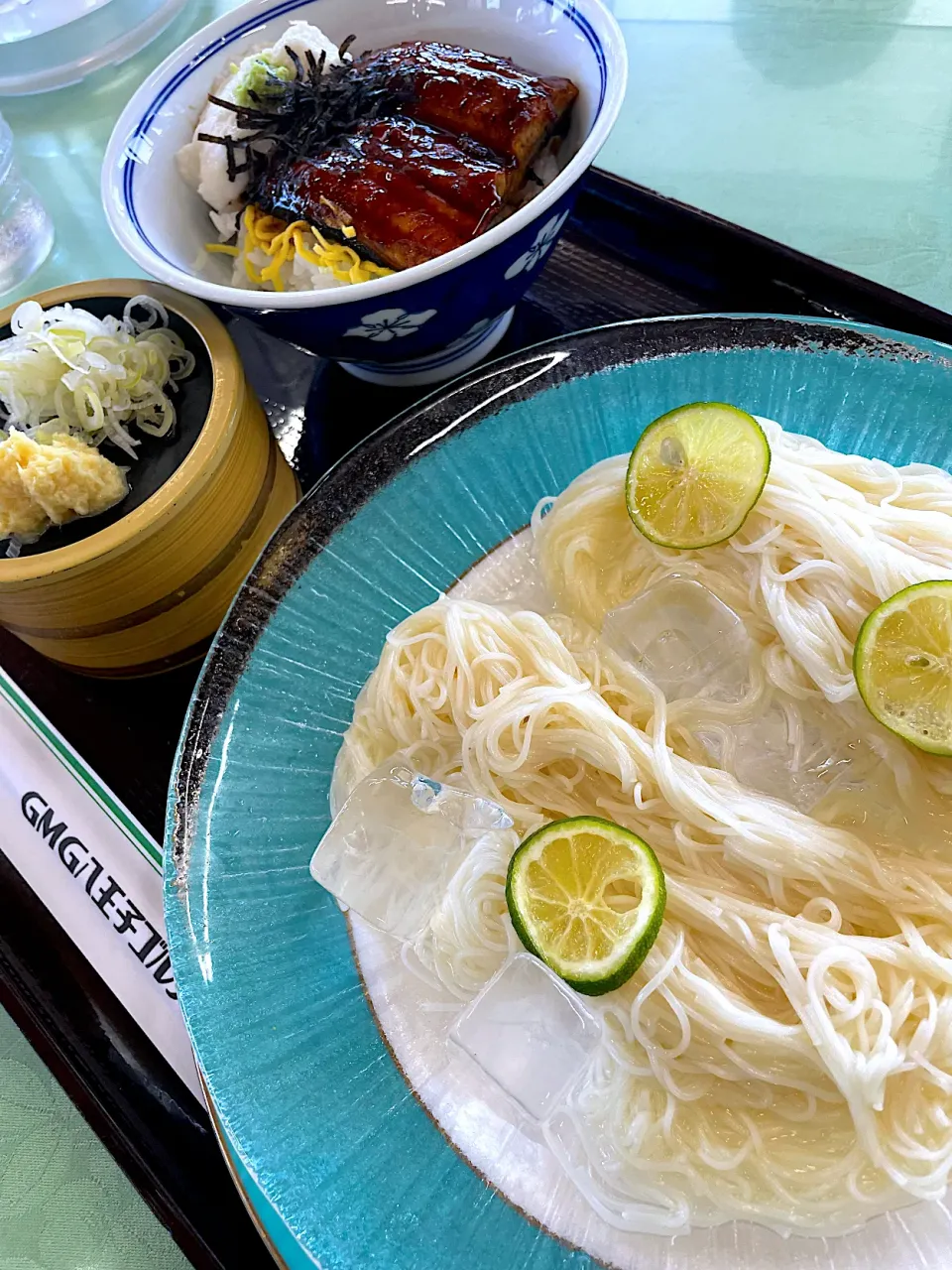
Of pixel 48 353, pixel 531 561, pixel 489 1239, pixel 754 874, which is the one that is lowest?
pixel 489 1239

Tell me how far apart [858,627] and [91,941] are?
1.52 metres

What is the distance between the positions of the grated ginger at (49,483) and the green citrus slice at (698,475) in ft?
3.19

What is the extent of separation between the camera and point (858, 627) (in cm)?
149

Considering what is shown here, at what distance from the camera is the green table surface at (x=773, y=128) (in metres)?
2.44

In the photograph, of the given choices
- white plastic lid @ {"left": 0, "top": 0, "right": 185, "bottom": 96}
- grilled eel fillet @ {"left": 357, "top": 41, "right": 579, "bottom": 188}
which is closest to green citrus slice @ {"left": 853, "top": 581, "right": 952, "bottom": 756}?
grilled eel fillet @ {"left": 357, "top": 41, "right": 579, "bottom": 188}

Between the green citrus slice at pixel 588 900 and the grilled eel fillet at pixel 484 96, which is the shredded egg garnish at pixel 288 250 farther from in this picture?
the green citrus slice at pixel 588 900

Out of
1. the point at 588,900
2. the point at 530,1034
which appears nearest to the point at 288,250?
the point at 588,900

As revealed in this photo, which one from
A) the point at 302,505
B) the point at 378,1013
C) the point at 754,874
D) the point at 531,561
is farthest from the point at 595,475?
the point at 378,1013

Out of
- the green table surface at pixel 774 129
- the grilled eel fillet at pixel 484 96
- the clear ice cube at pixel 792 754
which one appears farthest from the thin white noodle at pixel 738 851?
the green table surface at pixel 774 129

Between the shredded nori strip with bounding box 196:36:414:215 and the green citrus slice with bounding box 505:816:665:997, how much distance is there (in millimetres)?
1543

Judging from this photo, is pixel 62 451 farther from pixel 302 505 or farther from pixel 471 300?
pixel 471 300

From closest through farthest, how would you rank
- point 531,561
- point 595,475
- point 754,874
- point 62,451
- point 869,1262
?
point 869,1262 < point 754,874 < point 62,451 < point 595,475 < point 531,561

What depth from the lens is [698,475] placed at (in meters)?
A: 1.56

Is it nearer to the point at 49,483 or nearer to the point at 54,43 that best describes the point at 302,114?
the point at 49,483
